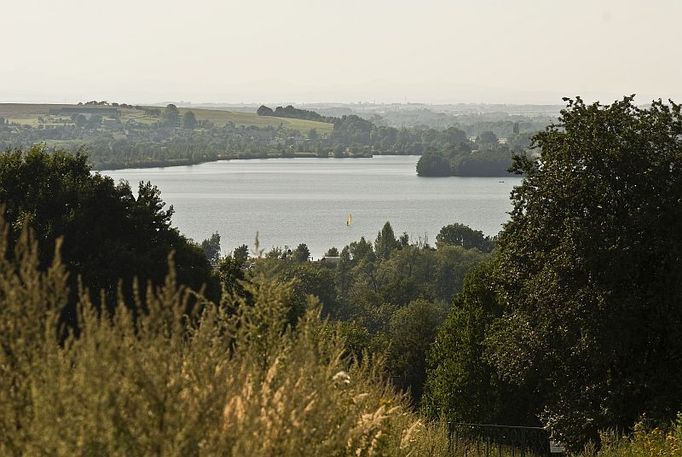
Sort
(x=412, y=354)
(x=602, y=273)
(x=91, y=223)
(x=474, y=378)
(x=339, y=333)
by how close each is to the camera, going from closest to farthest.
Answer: (x=339, y=333) < (x=602, y=273) < (x=474, y=378) < (x=91, y=223) < (x=412, y=354)

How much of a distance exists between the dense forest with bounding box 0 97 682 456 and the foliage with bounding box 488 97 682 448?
0.12 feet

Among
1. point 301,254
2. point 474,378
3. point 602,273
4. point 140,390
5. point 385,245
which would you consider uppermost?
point 140,390

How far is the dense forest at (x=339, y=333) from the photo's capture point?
606cm

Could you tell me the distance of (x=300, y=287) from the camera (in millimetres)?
74938

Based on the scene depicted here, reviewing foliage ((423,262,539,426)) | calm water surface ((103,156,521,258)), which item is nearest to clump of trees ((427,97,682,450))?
foliage ((423,262,539,426))

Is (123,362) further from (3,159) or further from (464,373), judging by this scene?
(3,159)

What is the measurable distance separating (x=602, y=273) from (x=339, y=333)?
37.1 ft

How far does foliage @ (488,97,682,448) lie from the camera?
1941cm

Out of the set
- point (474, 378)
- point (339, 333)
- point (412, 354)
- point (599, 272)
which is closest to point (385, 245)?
point (412, 354)

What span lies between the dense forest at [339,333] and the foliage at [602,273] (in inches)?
1.4

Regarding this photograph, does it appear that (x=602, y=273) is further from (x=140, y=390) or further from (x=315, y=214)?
(x=315, y=214)

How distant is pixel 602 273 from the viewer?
19.5 meters

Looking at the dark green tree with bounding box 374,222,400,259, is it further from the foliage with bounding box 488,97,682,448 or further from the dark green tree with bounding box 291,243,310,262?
the foliage with bounding box 488,97,682,448

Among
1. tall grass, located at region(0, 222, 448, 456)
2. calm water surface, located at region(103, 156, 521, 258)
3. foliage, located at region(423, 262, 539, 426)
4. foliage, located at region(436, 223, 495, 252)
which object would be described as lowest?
calm water surface, located at region(103, 156, 521, 258)
